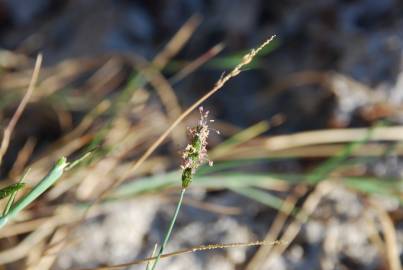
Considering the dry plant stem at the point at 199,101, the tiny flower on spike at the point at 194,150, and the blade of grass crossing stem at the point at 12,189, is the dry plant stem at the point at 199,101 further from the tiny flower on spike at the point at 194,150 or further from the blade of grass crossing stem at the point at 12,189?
the blade of grass crossing stem at the point at 12,189

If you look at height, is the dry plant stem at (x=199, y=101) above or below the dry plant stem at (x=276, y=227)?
above

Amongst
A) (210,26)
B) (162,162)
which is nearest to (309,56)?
(210,26)

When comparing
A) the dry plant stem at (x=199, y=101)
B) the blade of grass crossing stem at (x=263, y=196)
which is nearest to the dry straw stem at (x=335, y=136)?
the blade of grass crossing stem at (x=263, y=196)

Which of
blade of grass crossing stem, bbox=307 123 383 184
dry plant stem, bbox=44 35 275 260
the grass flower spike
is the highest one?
dry plant stem, bbox=44 35 275 260

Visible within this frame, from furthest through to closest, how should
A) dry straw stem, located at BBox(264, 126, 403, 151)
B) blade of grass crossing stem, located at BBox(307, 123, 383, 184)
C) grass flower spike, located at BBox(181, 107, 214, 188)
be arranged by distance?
dry straw stem, located at BBox(264, 126, 403, 151), blade of grass crossing stem, located at BBox(307, 123, 383, 184), grass flower spike, located at BBox(181, 107, 214, 188)

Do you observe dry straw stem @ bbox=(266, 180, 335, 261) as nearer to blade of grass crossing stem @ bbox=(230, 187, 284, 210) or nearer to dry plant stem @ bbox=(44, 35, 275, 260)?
blade of grass crossing stem @ bbox=(230, 187, 284, 210)

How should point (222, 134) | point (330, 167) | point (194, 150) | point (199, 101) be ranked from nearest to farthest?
point (194, 150)
point (199, 101)
point (330, 167)
point (222, 134)

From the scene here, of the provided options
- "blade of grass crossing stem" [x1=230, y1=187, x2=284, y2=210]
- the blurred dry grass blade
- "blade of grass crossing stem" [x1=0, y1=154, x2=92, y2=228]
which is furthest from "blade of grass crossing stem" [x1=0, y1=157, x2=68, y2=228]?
the blurred dry grass blade

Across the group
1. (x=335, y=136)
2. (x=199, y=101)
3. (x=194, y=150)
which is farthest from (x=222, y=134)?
(x=194, y=150)

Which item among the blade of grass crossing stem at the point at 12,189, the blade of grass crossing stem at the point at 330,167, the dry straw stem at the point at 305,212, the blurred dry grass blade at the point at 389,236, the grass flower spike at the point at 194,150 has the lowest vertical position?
the blurred dry grass blade at the point at 389,236

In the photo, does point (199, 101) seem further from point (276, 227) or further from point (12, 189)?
point (276, 227)
